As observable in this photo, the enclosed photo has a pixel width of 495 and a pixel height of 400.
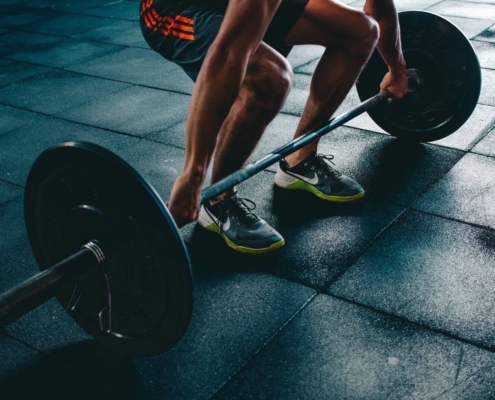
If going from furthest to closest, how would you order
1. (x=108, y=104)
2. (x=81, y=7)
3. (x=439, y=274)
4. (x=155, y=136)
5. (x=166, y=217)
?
1. (x=81, y=7)
2. (x=108, y=104)
3. (x=155, y=136)
4. (x=439, y=274)
5. (x=166, y=217)

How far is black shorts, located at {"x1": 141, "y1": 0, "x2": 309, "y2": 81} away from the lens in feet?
5.99

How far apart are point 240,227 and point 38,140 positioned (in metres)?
1.53

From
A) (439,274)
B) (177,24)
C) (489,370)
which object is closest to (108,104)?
(177,24)

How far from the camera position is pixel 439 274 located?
181 cm

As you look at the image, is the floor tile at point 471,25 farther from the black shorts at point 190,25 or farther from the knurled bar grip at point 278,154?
the black shorts at point 190,25

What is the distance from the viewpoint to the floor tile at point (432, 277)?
5.35 ft

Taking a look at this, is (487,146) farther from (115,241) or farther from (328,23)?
(115,241)

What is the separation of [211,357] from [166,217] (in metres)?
0.49

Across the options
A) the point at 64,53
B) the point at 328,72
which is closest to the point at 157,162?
the point at 328,72

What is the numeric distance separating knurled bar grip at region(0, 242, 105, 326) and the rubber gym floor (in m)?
0.33

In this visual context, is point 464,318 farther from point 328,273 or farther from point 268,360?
point 268,360

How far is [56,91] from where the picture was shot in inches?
148

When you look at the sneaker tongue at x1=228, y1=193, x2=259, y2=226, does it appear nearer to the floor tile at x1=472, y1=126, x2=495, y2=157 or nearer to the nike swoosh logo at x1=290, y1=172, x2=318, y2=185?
the nike swoosh logo at x1=290, y1=172, x2=318, y2=185

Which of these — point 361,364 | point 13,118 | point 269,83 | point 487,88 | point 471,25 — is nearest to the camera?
point 361,364
